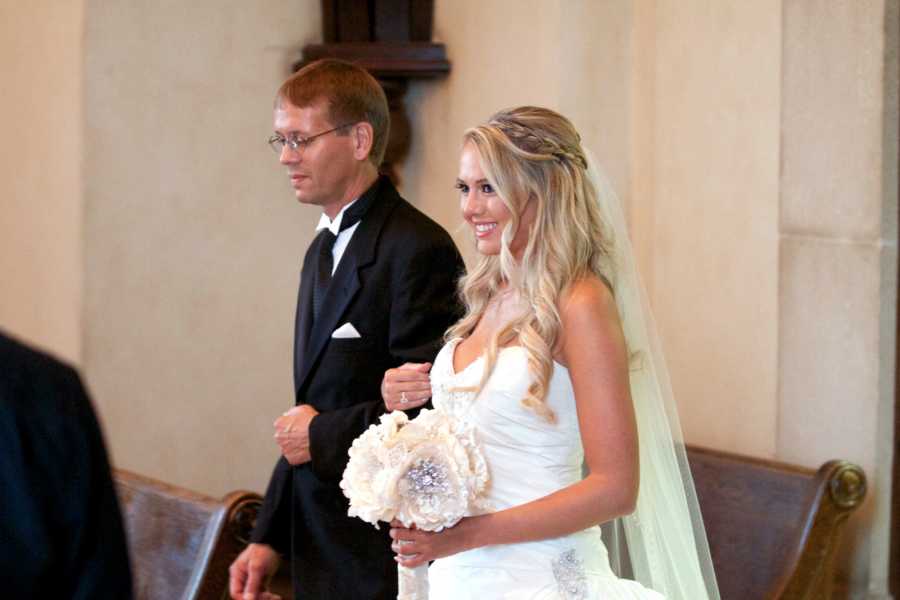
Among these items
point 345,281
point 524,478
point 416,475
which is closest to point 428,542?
point 416,475

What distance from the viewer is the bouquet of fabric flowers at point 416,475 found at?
268 cm

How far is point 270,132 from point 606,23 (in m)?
1.44

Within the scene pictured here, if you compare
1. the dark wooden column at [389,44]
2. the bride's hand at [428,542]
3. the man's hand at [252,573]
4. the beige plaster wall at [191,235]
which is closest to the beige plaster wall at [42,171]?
the beige plaster wall at [191,235]

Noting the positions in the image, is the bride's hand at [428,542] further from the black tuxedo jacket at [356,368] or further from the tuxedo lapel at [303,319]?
the tuxedo lapel at [303,319]

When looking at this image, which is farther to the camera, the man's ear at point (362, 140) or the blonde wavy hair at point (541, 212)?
the man's ear at point (362, 140)

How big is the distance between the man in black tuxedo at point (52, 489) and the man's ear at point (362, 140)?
7.27 feet

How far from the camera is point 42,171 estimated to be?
5.20 metres

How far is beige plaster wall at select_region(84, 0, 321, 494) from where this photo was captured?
17.0ft

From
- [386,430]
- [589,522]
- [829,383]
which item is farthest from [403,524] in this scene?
[829,383]

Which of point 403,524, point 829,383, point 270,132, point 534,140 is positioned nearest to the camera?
point 403,524

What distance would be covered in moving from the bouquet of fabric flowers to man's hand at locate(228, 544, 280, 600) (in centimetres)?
72

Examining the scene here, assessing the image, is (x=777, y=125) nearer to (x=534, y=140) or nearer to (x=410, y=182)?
(x=534, y=140)

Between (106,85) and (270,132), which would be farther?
(270,132)

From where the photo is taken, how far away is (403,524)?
8.91 feet
